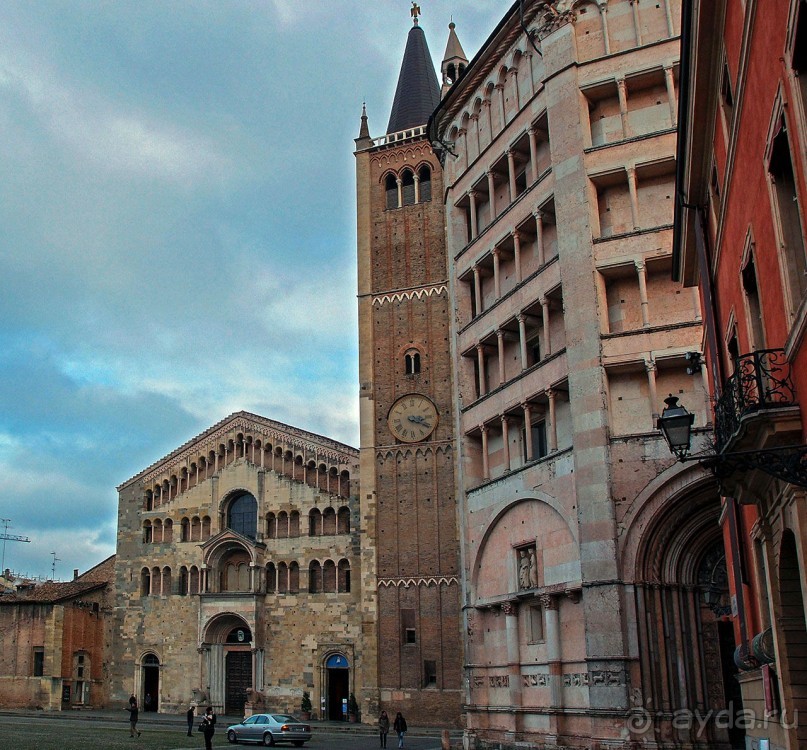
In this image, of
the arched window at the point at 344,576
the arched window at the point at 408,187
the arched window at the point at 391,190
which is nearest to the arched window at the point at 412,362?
the arched window at the point at 408,187

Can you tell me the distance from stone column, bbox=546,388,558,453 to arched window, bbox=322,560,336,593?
2621 centimetres

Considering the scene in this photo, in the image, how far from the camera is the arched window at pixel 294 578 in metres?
49.2

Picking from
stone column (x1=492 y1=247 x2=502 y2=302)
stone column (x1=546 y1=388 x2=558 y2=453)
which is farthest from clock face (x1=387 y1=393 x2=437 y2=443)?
stone column (x1=546 y1=388 x2=558 y2=453)

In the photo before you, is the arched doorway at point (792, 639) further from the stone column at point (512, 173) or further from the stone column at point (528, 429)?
the stone column at point (512, 173)

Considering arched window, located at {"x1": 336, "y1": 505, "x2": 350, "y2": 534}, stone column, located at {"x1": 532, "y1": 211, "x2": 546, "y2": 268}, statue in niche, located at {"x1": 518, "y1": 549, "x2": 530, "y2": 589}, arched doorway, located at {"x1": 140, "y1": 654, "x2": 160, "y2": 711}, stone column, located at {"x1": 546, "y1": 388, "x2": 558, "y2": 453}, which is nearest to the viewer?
stone column, located at {"x1": 546, "y1": 388, "x2": 558, "y2": 453}

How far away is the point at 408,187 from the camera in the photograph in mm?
50125

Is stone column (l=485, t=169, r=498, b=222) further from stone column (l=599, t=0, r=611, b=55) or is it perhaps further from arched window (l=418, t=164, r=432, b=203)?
arched window (l=418, t=164, r=432, b=203)

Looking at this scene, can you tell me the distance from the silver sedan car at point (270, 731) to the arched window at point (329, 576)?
13101mm

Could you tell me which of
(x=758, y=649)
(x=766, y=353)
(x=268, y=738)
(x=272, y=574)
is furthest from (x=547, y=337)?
(x=272, y=574)

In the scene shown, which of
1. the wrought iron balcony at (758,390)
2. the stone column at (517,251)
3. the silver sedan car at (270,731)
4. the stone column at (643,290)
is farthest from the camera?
the silver sedan car at (270,731)

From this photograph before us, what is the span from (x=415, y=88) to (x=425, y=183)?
772cm

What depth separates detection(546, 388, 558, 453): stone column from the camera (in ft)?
80.2

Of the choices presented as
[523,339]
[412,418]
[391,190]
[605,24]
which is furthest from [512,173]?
[391,190]

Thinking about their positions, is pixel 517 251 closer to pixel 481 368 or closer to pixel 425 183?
pixel 481 368
